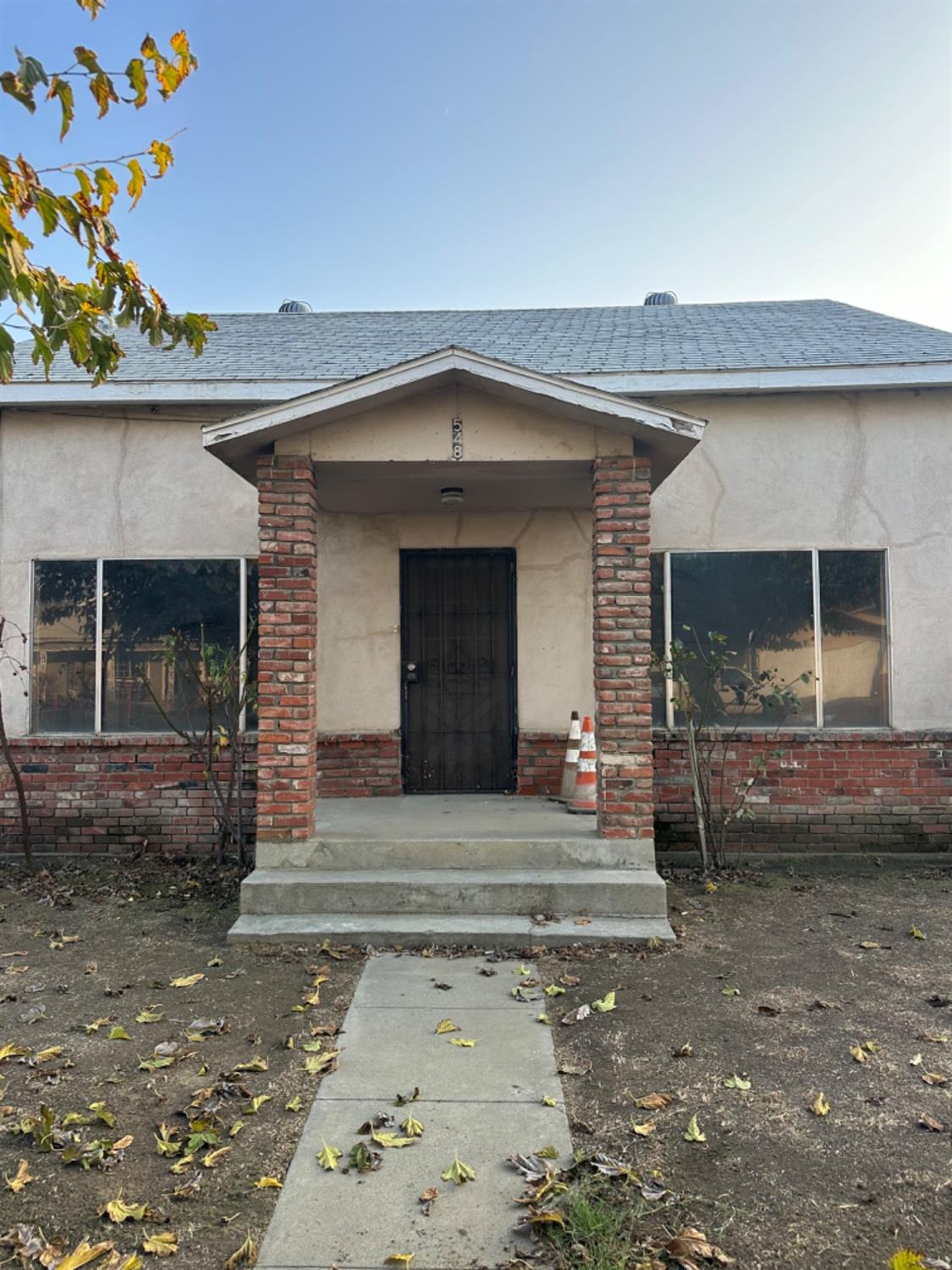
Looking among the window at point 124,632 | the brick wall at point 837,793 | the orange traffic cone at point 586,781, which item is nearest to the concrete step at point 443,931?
the orange traffic cone at point 586,781

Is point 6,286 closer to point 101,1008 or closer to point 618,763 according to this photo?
point 101,1008

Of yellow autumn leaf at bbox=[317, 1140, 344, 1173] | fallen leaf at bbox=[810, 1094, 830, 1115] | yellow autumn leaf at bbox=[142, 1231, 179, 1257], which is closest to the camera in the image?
yellow autumn leaf at bbox=[142, 1231, 179, 1257]

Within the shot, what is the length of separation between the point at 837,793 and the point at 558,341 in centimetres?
519

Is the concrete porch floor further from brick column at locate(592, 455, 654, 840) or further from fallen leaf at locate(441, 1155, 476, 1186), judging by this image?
fallen leaf at locate(441, 1155, 476, 1186)

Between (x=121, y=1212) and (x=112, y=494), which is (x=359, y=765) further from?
(x=121, y=1212)

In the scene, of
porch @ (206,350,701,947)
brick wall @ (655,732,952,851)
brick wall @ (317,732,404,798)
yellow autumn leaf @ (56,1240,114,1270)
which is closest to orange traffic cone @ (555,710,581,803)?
porch @ (206,350,701,947)

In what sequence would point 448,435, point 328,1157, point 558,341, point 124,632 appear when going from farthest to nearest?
point 558,341, point 124,632, point 448,435, point 328,1157

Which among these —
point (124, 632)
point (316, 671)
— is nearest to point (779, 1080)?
point (316, 671)

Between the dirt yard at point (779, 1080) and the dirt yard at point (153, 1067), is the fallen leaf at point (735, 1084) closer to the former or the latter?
the dirt yard at point (779, 1080)

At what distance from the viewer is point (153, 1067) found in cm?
380

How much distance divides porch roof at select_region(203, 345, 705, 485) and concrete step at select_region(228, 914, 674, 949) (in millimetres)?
3042

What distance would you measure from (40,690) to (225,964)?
3.92 m

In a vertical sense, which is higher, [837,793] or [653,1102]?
[837,793]

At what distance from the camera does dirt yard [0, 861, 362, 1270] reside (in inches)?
110
